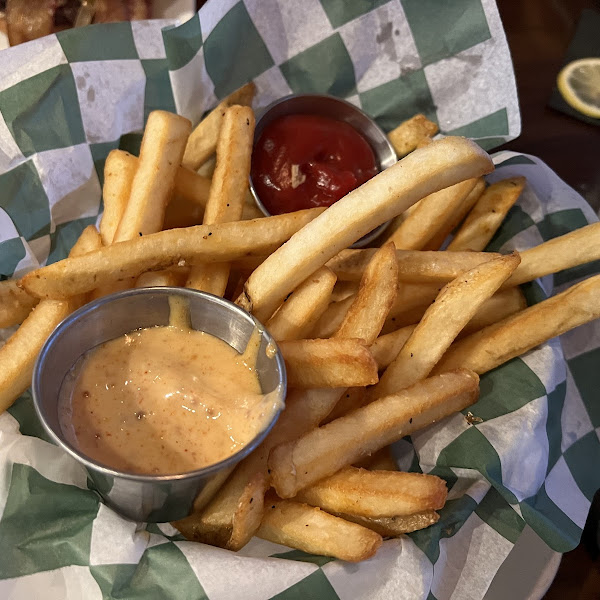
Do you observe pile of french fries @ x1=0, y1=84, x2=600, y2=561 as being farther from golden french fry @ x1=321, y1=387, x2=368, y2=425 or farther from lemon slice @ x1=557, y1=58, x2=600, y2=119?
lemon slice @ x1=557, y1=58, x2=600, y2=119

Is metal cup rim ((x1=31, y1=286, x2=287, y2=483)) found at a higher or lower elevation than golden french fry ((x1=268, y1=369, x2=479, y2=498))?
higher

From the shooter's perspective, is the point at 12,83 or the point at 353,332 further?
the point at 12,83

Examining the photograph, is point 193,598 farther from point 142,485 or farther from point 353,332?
point 353,332

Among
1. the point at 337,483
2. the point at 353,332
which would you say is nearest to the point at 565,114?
the point at 353,332

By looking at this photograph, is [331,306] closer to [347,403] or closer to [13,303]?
[347,403]

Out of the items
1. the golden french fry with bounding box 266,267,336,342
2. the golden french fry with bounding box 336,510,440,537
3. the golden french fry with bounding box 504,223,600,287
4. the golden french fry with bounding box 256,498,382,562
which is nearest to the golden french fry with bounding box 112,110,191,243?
the golden french fry with bounding box 266,267,336,342

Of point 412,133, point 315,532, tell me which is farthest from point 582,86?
point 315,532
